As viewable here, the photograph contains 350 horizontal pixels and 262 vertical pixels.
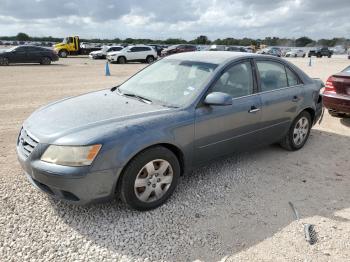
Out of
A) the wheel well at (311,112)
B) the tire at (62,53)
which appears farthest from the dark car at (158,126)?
the tire at (62,53)

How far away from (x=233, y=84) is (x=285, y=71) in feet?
4.38

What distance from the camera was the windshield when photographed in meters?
3.80

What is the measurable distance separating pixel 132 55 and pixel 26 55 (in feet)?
28.5

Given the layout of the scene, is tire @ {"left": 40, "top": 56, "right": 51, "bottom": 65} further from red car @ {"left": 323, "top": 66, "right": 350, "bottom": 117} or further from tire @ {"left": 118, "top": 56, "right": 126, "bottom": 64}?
red car @ {"left": 323, "top": 66, "right": 350, "bottom": 117}

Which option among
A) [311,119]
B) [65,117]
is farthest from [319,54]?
[65,117]

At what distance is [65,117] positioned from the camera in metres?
3.45

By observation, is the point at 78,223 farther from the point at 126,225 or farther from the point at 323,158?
the point at 323,158

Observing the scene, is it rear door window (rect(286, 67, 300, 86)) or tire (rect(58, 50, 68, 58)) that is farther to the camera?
tire (rect(58, 50, 68, 58))

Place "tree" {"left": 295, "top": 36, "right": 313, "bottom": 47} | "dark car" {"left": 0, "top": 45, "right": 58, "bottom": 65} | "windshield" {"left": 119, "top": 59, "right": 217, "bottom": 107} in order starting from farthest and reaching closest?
1. "tree" {"left": 295, "top": 36, "right": 313, "bottom": 47}
2. "dark car" {"left": 0, "top": 45, "right": 58, "bottom": 65}
3. "windshield" {"left": 119, "top": 59, "right": 217, "bottom": 107}

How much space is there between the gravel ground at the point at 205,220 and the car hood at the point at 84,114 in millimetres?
861

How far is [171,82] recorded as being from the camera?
13.5 ft

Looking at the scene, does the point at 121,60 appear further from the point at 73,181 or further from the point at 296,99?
the point at 73,181

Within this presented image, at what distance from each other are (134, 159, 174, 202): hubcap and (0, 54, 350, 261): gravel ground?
0.19 metres

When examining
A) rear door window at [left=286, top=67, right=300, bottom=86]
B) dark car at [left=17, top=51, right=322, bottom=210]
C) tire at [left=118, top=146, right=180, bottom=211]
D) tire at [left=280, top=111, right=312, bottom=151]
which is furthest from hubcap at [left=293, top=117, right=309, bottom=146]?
tire at [left=118, top=146, right=180, bottom=211]
